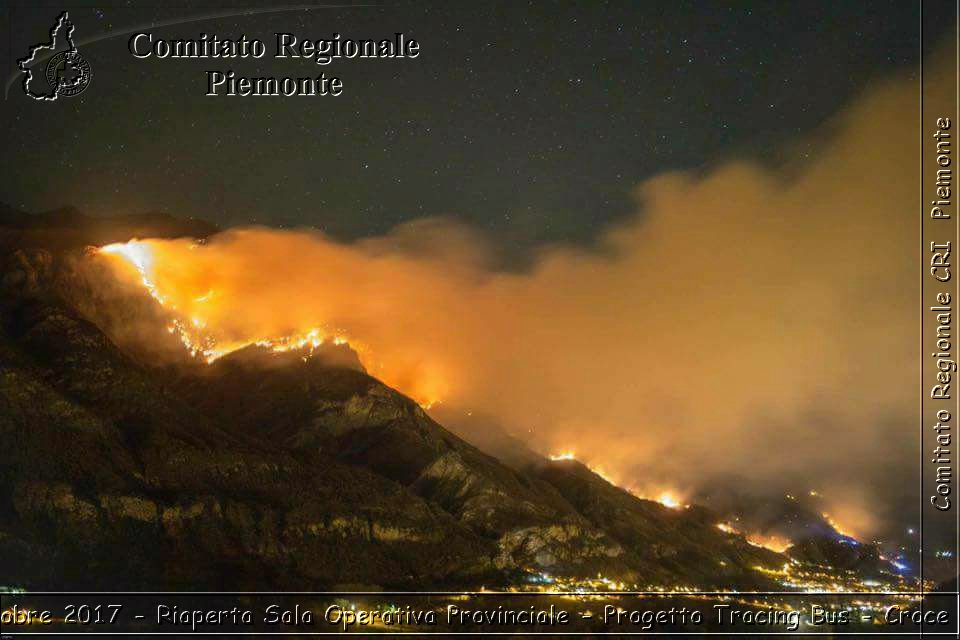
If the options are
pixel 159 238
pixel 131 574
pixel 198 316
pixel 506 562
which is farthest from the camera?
pixel 198 316

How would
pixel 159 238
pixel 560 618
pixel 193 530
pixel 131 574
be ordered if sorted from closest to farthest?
pixel 131 574, pixel 193 530, pixel 560 618, pixel 159 238

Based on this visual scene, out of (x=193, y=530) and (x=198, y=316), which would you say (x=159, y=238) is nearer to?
(x=198, y=316)

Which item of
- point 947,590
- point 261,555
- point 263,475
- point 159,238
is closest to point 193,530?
point 261,555

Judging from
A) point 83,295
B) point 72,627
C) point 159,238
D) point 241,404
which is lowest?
point 72,627

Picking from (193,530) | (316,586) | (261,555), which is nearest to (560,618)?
(316,586)

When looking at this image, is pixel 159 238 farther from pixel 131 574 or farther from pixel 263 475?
pixel 131 574

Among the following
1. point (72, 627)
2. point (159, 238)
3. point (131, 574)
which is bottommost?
point (72, 627)

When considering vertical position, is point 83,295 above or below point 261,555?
above

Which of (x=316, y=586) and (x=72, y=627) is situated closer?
(x=72, y=627)

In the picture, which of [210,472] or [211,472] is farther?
[211,472]
